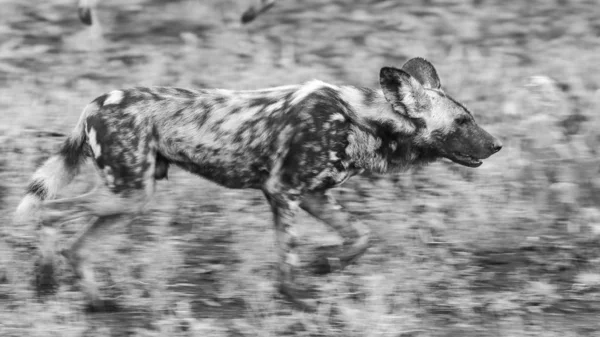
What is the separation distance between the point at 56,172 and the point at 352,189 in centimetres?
174

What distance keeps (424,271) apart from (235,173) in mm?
990

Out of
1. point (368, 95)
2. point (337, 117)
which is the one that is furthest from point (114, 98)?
point (368, 95)

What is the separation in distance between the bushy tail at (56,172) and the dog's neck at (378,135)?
43.7 inches

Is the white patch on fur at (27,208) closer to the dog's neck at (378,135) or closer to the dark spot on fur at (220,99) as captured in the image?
A: the dark spot on fur at (220,99)

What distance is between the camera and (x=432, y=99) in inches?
180

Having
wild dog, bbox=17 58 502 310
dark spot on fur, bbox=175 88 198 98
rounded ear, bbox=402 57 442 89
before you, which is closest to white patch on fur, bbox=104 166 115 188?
wild dog, bbox=17 58 502 310

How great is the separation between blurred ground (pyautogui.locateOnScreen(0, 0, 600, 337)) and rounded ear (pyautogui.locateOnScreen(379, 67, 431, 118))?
2.45 ft

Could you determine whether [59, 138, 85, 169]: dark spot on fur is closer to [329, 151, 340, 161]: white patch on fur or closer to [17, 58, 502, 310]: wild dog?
[17, 58, 502, 310]: wild dog

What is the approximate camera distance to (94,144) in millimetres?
4391

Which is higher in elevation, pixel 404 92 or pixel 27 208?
pixel 404 92

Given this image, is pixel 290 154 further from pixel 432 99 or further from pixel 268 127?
pixel 432 99

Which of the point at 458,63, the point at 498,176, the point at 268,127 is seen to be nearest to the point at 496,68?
the point at 458,63

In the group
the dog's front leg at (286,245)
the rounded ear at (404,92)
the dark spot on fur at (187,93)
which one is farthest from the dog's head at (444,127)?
the dark spot on fur at (187,93)

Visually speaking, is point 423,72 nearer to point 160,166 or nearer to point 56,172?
point 160,166
